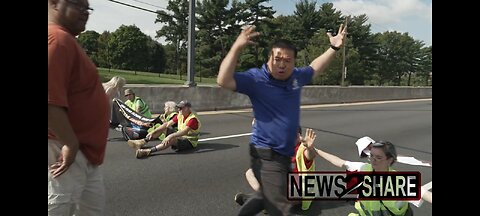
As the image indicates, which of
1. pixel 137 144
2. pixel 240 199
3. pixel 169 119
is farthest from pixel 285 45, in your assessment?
pixel 169 119

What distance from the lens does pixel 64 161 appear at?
2.06 metres

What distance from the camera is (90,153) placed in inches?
87.5

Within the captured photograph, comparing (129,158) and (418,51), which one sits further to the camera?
(418,51)

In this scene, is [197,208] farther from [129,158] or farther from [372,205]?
[129,158]

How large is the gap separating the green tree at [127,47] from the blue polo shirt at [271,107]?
68.2 meters

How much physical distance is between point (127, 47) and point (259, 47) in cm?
2784

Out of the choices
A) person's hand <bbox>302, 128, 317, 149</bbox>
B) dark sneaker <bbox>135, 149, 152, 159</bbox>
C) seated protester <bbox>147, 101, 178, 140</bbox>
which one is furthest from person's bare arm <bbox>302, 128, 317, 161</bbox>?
seated protester <bbox>147, 101, 178, 140</bbox>

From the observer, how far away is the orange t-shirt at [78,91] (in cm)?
187

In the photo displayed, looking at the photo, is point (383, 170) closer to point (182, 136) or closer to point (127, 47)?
point (182, 136)

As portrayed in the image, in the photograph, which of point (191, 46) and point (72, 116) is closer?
point (72, 116)

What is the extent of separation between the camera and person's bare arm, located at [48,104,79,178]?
6.21 feet

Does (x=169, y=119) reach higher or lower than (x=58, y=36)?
lower
